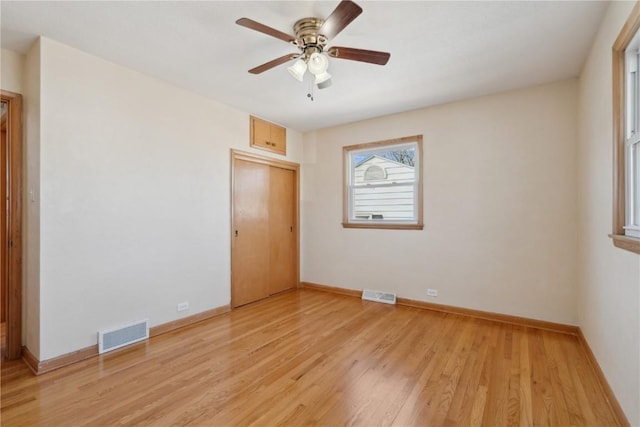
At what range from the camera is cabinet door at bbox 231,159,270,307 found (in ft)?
12.8

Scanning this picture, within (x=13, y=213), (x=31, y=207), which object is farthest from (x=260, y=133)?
(x=13, y=213)

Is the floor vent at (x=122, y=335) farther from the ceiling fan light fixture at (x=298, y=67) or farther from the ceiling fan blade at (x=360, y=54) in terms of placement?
the ceiling fan blade at (x=360, y=54)

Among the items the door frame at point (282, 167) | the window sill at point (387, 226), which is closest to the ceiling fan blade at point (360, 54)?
the door frame at point (282, 167)

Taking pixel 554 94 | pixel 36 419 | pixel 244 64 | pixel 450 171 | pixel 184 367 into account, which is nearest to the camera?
pixel 36 419

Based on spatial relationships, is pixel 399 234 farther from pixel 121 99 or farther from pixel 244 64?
pixel 121 99

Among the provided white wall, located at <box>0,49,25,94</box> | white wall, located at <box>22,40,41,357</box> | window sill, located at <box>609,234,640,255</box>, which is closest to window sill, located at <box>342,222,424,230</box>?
window sill, located at <box>609,234,640,255</box>

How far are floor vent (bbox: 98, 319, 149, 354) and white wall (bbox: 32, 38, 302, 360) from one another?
7cm

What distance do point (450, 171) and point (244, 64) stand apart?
8.66 ft

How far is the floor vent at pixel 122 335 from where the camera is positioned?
101 inches

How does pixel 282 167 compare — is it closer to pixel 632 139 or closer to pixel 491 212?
pixel 491 212

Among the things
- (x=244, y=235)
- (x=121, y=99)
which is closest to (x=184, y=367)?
Answer: (x=244, y=235)

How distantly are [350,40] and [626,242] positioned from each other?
2223 millimetres

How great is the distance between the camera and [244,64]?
2.70 meters

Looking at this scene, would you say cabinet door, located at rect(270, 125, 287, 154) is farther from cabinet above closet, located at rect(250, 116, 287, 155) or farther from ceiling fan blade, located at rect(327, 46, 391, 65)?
ceiling fan blade, located at rect(327, 46, 391, 65)
